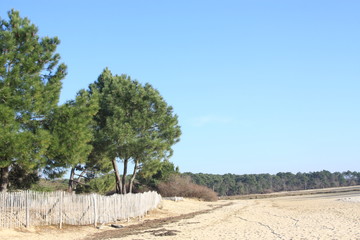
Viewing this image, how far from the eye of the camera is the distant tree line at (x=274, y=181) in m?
138

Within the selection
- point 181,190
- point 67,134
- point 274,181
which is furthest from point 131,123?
point 274,181

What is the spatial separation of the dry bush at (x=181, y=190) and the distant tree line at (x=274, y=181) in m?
75.3

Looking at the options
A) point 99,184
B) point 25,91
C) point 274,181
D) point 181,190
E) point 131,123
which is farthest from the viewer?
point 274,181

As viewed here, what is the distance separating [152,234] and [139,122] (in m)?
9.07

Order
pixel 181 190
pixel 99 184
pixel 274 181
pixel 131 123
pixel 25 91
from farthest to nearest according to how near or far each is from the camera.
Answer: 1. pixel 274 181
2. pixel 181 190
3. pixel 99 184
4. pixel 131 123
5. pixel 25 91

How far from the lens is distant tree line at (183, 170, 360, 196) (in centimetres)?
13750

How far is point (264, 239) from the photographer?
45.9 ft

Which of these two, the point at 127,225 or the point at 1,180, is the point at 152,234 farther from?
the point at 1,180

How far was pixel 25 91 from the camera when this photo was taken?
1575 centimetres

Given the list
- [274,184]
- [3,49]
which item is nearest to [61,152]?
[3,49]

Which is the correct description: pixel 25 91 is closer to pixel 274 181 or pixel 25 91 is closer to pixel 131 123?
pixel 131 123

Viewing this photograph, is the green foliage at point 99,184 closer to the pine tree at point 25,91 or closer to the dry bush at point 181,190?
the pine tree at point 25,91

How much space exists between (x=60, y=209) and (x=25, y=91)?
560 centimetres

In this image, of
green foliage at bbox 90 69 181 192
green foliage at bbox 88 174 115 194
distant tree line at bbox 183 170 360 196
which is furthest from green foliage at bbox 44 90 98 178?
distant tree line at bbox 183 170 360 196
